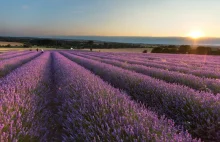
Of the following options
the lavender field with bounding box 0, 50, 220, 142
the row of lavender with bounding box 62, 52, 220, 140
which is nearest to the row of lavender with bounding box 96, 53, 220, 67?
the row of lavender with bounding box 62, 52, 220, 140

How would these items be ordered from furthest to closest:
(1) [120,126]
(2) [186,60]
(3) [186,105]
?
1. (2) [186,60]
2. (3) [186,105]
3. (1) [120,126]

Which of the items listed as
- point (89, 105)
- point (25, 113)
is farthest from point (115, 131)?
point (25, 113)

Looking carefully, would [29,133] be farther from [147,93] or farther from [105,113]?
[147,93]

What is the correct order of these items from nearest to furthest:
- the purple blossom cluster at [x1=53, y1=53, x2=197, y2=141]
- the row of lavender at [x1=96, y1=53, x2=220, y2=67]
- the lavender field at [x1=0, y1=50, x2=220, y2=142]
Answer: the purple blossom cluster at [x1=53, y1=53, x2=197, y2=141]
the lavender field at [x1=0, y1=50, x2=220, y2=142]
the row of lavender at [x1=96, y1=53, x2=220, y2=67]

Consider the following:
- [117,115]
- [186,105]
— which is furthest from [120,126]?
[186,105]

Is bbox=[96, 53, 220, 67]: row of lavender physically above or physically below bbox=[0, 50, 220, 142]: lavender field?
below

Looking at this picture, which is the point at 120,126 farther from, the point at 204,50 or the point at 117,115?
the point at 204,50

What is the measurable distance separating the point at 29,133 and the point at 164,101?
2292mm

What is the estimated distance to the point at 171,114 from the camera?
373 centimetres

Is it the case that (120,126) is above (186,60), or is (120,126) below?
above

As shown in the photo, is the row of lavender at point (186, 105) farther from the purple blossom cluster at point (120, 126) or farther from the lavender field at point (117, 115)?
the purple blossom cluster at point (120, 126)

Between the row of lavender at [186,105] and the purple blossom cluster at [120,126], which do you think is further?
the row of lavender at [186,105]

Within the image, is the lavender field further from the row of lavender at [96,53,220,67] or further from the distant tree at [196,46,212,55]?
the distant tree at [196,46,212,55]

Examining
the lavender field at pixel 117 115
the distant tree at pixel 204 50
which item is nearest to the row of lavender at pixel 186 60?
the lavender field at pixel 117 115
